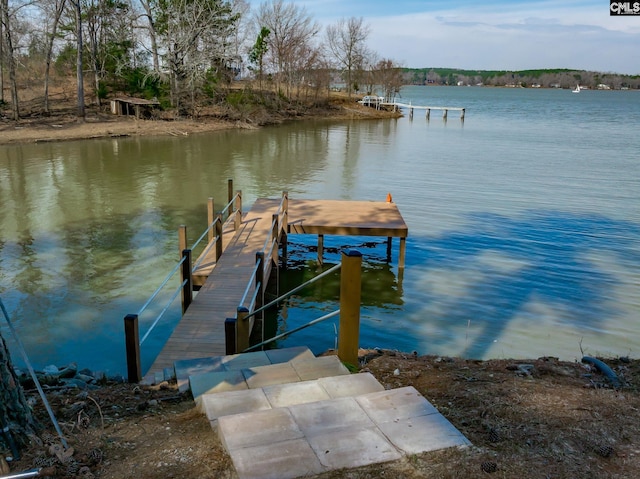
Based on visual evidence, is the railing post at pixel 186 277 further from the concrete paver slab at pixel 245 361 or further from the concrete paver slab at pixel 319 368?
the concrete paver slab at pixel 319 368

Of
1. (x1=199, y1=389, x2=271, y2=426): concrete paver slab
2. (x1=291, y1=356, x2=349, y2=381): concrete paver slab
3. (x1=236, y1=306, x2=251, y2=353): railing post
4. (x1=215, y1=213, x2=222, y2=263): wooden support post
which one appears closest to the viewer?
(x1=199, y1=389, x2=271, y2=426): concrete paver slab

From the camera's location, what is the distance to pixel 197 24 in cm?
4616

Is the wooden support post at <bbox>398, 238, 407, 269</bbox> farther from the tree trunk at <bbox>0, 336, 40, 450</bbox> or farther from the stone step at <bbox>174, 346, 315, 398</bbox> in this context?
the tree trunk at <bbox>0, 336, 40, 450</bbox>

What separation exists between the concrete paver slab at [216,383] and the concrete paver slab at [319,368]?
528 mm

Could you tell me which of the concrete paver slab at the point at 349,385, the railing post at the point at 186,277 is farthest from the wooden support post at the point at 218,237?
the concrete paver slab at the point at 349,385

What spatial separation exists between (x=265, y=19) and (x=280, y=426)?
66.7m

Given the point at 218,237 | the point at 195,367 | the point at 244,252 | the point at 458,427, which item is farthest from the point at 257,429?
the point at 244,252

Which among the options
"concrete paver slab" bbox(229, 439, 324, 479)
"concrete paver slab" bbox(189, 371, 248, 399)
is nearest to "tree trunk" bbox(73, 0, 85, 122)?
"concrete paver slab" bbox(189, 371, 248, 399)

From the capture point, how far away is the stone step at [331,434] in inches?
135

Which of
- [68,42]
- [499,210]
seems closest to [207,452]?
[499,210]

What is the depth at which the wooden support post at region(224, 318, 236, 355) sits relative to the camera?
6.88 metres

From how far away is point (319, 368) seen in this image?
5.23m

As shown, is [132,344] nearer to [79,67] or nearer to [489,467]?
[489,467]

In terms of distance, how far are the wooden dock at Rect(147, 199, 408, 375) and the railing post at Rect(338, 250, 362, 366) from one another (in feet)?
10.1
